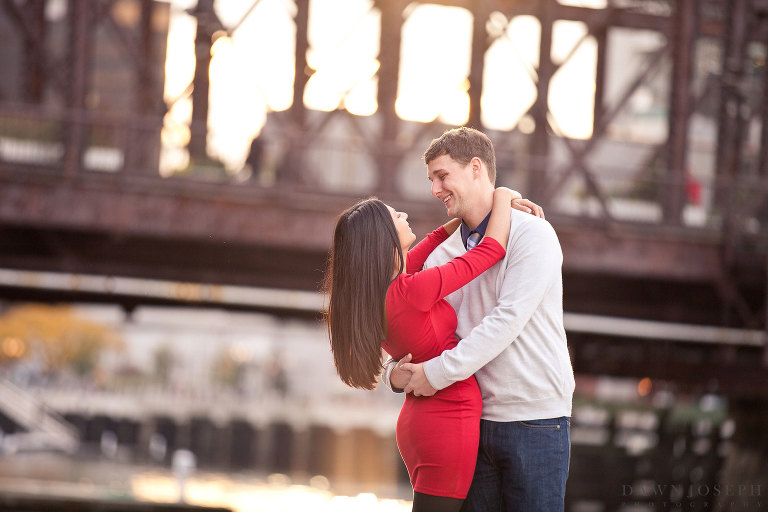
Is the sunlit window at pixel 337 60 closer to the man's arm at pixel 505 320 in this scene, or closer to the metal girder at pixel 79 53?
the metal girder at pixel 79 53

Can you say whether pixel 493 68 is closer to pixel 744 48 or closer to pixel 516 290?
pixel 744 48

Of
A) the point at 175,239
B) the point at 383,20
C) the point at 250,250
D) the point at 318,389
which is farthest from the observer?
the point at 318,389

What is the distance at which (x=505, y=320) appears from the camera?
4535 mm

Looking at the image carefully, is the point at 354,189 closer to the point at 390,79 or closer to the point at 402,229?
the point at 390,79

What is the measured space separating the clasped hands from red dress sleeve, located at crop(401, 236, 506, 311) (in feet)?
0.86

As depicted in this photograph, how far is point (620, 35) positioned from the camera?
47000 mm

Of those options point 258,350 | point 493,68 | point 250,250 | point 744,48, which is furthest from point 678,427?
point 258,350

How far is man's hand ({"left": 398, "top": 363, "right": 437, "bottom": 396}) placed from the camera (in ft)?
15.1

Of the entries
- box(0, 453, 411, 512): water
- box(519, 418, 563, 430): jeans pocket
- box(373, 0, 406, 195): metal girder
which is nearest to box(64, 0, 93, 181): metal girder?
box(373, 0, 406, 195): metal girder

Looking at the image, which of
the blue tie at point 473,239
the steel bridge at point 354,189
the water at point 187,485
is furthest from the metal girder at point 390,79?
the blue tie at point 473,239

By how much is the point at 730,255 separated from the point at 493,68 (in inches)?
771

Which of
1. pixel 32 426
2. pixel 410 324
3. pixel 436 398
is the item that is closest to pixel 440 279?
pixel 410 324

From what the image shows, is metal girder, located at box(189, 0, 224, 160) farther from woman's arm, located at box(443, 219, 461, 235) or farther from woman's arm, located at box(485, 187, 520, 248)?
woman's arm, located at box(485, 187, 520, 248)

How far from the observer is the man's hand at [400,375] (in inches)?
184
